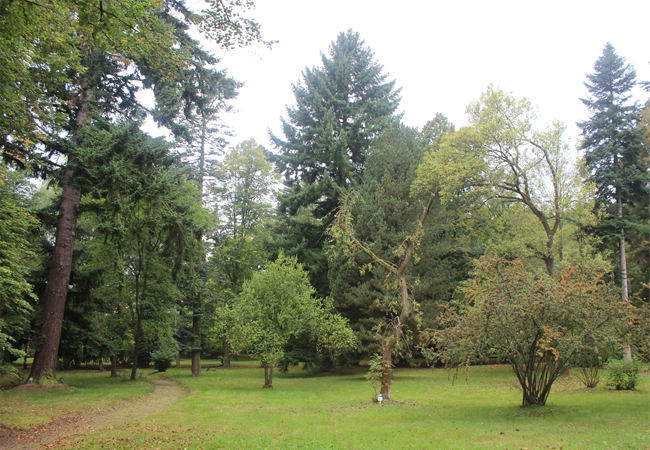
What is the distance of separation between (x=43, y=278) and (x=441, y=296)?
19723mm

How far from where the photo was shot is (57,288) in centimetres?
1370

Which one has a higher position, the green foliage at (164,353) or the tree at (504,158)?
the tree at (504,158)

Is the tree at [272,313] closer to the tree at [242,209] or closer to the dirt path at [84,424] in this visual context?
the dirt path at [84,424]

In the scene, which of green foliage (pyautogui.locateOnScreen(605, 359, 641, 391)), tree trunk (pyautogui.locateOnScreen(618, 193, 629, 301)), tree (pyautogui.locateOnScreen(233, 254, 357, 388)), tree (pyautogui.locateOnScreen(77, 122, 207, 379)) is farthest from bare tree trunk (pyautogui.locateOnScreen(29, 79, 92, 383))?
tree trunk (pyautogui.locateOnScreen(618, 193, 629, 301))

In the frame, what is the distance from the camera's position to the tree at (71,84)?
6438 millimetres

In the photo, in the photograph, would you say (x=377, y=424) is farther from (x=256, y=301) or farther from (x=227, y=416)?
(x=256, y=301)

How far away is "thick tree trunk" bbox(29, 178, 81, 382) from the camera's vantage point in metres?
13.2

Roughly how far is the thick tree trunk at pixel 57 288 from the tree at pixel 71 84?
0.03 m

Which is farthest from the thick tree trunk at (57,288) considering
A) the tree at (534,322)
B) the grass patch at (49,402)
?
the tree at (534,322)

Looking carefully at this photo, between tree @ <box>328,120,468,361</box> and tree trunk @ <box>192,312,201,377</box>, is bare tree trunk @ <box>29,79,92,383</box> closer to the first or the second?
tree trunk @ <box>192,312,201,377</box>

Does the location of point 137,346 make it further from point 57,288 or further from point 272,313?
point 272,313

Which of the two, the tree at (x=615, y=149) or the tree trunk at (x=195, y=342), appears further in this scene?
the tree at (x=615, y=149)

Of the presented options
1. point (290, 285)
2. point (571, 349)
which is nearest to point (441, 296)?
point (290, 285)

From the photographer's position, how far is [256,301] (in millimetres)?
16969
